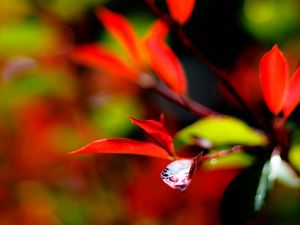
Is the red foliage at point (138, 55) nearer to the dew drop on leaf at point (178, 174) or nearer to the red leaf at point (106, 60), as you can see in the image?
the red leaf at point (106, 60)

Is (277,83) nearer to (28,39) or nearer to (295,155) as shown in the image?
(295,155)

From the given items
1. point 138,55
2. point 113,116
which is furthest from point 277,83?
point 113,116

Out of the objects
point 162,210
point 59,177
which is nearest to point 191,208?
point 162,210

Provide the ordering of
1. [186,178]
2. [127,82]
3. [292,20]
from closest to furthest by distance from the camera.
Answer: [186,178], [292,20], [127,82]

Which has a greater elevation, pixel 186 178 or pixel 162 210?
pixel 186 178

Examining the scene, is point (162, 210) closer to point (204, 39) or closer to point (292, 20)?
point (292, 20)

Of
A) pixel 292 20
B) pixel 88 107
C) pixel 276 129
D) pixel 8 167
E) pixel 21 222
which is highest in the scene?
pixel 292 20

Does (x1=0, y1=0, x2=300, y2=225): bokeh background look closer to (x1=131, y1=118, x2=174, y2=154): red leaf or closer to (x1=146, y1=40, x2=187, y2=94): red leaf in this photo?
(x1=146, y1=40, x2=187, y2=94): red leaf

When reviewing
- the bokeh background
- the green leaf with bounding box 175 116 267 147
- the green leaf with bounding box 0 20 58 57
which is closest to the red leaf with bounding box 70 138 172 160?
the green leaf with bounding box 175 116 267 147
